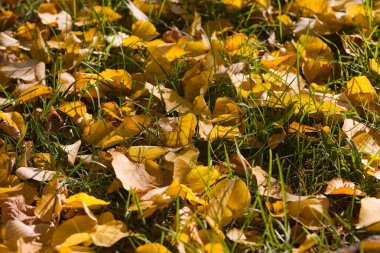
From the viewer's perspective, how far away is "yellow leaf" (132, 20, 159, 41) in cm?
220

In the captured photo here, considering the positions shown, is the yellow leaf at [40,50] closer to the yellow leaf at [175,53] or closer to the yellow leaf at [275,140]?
the yellow leaf at [175,53]

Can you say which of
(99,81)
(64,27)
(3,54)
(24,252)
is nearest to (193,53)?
(99,81)

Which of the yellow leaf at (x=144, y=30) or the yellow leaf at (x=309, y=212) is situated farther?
the yellow leaf at (x=144, y=30)

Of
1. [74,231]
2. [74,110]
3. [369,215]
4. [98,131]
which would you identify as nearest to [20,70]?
[74,110]

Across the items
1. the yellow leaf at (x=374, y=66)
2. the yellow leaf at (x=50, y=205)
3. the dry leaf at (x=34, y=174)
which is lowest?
the dry leaf at (x=34, y=174)

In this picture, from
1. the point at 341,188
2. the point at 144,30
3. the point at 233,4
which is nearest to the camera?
the point at 341,188

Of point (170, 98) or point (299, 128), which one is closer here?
point (299, 128)

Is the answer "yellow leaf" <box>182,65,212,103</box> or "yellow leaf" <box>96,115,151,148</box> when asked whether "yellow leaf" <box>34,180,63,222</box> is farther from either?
"yellow leaf" <box>182,65,212,103</box>

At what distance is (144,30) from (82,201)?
2.99ft

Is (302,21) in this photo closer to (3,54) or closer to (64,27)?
(64,27)

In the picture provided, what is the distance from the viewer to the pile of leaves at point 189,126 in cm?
144

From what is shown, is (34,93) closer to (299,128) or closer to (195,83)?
(195,83)

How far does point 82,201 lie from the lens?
4.76ft

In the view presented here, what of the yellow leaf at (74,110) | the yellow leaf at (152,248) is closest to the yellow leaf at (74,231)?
the yellow leaf at (152,248)
